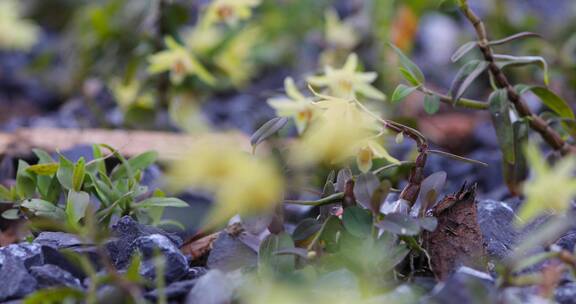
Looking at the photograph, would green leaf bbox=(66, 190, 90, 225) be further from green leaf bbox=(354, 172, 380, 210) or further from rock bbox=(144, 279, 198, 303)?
green leaf bbox=(354, 172, 380, 210)

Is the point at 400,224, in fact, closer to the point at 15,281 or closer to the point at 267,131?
the point at 267,131

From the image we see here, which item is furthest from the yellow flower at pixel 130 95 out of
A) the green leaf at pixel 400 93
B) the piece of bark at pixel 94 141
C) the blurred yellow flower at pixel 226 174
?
the blurred yellow flower at pixel 226 174

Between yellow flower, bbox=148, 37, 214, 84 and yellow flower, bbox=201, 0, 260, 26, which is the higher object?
yellow flower, bbox=201, 0, 260, 26

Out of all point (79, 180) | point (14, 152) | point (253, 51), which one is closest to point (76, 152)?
point (14, 152)

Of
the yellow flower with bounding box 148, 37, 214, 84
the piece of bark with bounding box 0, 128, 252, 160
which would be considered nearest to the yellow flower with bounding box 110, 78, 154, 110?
the yellow flower with bounding box 148, 37, 214, 84

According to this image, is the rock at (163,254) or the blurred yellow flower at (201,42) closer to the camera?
the rock at (163,254)

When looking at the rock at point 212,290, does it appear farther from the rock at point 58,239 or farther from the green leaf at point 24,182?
the green leaf at point 24,182
